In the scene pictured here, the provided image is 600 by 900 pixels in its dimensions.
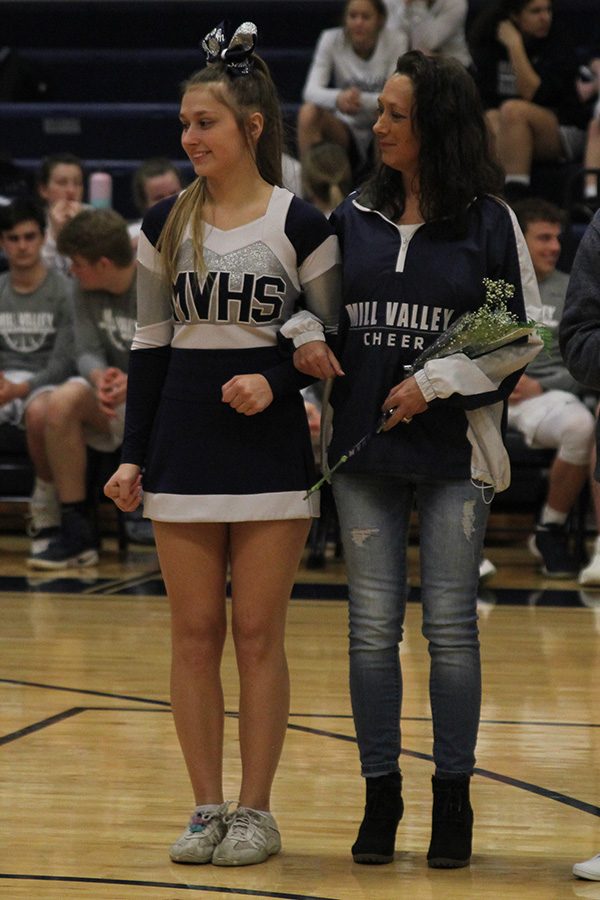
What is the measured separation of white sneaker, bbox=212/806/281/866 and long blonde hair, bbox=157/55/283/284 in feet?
3.33

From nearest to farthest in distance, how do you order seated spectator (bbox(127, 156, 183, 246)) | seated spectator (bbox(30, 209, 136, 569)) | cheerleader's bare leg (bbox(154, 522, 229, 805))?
cheerleader's bare leg (bbox(154, 522, 229, 805)), seated spectator (bbox(30, 209, 136, 569)), seated spectator (bbox(127, 156, 183, 246))

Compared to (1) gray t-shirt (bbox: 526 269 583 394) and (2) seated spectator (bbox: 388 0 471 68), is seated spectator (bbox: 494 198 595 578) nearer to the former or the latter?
(1) gray t-shirt (bbox: 526 269 583 394)

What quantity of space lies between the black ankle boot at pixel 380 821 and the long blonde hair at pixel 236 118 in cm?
101

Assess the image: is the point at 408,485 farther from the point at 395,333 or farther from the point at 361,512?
the point at 395,333

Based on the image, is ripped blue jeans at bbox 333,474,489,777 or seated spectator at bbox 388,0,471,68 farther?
seated spectator at bbox 388,0,471,68

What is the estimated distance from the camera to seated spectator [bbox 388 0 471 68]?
8.23 metres

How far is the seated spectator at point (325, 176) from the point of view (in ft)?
22.5

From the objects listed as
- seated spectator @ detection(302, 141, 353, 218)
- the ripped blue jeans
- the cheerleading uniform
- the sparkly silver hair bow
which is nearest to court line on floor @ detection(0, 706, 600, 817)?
the ripped blue jeans

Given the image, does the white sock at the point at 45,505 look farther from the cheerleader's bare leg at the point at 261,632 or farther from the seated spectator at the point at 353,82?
the cheerleader's bare leg at the point at 261,632

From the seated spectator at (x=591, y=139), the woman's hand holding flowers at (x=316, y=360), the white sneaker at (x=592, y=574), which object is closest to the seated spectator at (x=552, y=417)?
the white sneaker at (x=592, y=574)

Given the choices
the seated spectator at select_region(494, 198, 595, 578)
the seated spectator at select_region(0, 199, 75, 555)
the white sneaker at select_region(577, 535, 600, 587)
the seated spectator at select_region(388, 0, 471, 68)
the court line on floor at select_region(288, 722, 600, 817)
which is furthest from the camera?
the seated spectator at select_region(388, 0, 471, 68)

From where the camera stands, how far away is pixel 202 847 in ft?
9.05

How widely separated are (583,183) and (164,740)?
5384 millimetres

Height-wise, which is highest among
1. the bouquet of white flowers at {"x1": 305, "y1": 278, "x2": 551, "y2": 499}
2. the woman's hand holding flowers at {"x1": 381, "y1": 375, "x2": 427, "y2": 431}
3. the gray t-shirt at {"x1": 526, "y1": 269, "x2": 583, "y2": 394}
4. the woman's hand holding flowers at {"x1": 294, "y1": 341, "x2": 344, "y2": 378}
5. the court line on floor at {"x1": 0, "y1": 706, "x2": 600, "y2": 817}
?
the bouquet of white flowers at {"x1": 305, "y1": 278, "x2": 551, "y2": 499}
